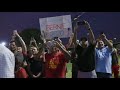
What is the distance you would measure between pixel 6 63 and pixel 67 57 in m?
0.90

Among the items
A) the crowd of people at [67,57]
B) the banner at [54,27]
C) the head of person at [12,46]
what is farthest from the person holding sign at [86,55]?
the head of person at [12,46]

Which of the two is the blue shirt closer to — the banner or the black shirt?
the black shirt

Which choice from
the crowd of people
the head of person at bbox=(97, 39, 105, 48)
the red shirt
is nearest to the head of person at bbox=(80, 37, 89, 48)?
the crowd of people

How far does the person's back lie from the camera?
3281mm

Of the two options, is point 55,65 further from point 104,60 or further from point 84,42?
point 104,60

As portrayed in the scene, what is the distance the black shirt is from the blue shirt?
8 centimetres

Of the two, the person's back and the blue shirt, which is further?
the blue shirt

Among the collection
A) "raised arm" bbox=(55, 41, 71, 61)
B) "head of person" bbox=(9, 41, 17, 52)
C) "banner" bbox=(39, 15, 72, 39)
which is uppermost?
"banner" bbox=(39, 15, 72, 39)

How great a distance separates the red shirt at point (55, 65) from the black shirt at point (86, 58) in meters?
0.27

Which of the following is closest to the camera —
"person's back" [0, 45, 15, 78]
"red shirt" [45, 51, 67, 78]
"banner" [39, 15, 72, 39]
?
"person's back" [0, 45, 15, 78]

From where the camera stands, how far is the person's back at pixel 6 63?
3281mm

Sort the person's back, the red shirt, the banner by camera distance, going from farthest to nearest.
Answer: the banner < the red shirt < the person's back

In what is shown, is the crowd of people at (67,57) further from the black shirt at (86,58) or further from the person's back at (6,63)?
the person's back at (6,63)

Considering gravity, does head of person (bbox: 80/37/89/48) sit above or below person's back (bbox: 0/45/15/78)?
above
